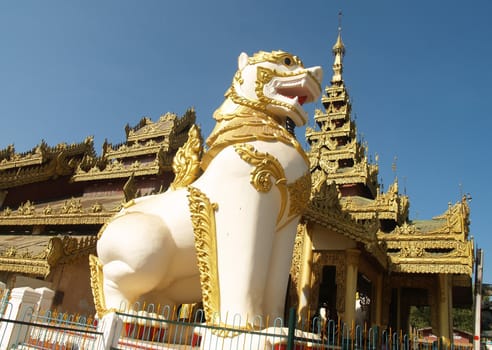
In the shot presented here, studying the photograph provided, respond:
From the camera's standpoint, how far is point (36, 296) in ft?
17.4

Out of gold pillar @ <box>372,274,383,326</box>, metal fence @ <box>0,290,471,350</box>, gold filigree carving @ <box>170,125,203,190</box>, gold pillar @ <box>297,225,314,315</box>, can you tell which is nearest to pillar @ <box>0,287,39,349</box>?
metal fence @ <box>0,290,471,350</box>

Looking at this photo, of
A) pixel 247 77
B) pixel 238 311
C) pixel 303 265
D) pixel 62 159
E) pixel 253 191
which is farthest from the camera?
pixel 62 159

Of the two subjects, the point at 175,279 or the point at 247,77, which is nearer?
the point at 175,279

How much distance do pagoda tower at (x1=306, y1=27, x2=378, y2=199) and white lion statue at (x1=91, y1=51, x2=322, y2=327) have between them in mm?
5681

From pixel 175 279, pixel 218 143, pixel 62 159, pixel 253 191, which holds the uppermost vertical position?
pixel 62 159

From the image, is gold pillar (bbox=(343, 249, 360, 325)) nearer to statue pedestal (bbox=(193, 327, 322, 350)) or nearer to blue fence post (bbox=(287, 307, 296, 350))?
statue pedestal (bbox=(193, 327, 322, 350))

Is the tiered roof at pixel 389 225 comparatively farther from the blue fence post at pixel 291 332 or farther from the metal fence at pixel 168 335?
the blue fence post at pixel 291 332

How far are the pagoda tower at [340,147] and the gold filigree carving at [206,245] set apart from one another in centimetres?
640

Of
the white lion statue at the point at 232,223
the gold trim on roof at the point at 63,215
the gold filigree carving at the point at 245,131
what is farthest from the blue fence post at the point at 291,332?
the gold trim on roof at the point at 63,215

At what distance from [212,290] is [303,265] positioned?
410cm

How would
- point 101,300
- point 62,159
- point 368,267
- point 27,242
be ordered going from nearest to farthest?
point 101,300 < point 368,267 < point 27,242 < point 62,159

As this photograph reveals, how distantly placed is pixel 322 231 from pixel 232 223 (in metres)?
4.09

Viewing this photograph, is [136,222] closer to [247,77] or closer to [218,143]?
[218,143]

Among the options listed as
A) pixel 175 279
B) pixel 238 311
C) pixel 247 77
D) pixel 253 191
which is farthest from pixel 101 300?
pixel 247 77
